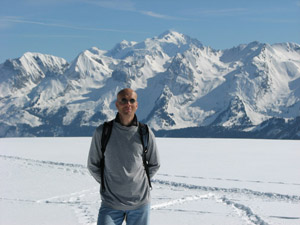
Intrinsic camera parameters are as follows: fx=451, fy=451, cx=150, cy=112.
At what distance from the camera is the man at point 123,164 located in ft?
18.4

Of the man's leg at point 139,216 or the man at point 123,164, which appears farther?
the man's leg at point 139,216

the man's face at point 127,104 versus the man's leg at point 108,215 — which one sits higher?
the man's face at point 127,104

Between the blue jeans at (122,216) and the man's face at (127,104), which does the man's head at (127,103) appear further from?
the blue jeans at (122,216)

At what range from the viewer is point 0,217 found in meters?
12.0

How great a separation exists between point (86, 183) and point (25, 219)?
6.14 m

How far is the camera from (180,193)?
52.3 ft

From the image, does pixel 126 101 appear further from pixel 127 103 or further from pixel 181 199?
pixel 181 199

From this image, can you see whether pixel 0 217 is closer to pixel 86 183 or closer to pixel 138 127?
pixel 86 183

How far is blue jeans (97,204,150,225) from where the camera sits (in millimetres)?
5648

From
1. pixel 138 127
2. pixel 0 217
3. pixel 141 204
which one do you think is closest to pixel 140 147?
pixel 138 127

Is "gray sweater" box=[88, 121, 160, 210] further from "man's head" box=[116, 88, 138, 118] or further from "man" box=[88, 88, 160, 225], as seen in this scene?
"man's head" box=[116, 88, 138, 118]

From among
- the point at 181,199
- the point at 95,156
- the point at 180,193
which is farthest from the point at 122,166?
the point at 180,193

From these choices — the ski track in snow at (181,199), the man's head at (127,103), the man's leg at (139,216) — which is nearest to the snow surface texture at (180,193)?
the ski track in snow at (181,199)

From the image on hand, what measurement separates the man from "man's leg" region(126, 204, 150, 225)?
0.04 ft
